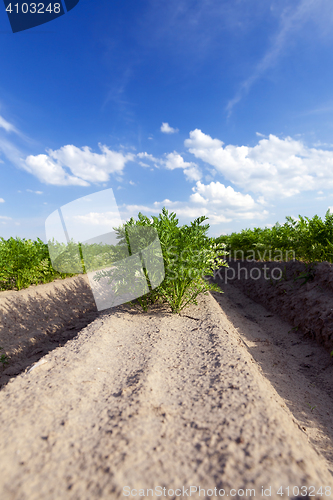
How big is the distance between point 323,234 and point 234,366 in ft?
16.5

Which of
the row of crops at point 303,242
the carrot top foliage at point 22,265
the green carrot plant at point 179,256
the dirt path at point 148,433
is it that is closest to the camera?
the dirt path at point 148,433

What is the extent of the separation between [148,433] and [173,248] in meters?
2.97

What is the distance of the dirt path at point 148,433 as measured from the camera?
1.24m

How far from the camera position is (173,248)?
14.0 feet

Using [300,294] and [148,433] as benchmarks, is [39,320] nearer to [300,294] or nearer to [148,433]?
[148,433]

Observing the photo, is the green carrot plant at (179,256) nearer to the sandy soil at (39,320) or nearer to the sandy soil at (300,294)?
the sandy soil at (39,320)

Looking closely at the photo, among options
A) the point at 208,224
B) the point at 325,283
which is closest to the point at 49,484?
the point at 208,224

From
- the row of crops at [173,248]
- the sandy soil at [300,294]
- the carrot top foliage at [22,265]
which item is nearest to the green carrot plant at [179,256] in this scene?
the row of crops at [173,248]

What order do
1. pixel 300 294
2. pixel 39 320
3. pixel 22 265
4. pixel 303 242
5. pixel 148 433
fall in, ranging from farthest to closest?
pixel 22 265
pixel 303 242
pixel 39 320
pixel 300 294
pixel 148 433

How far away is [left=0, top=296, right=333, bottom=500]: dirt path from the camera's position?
1.24m

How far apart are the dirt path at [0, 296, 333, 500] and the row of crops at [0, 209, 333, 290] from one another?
215 cm

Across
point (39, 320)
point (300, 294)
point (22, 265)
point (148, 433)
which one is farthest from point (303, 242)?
point (22, 265)

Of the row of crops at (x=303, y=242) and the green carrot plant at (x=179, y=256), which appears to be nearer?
the green carrot plant at (x=179, y=256)

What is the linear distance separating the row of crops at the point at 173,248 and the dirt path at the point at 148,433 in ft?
7.06
